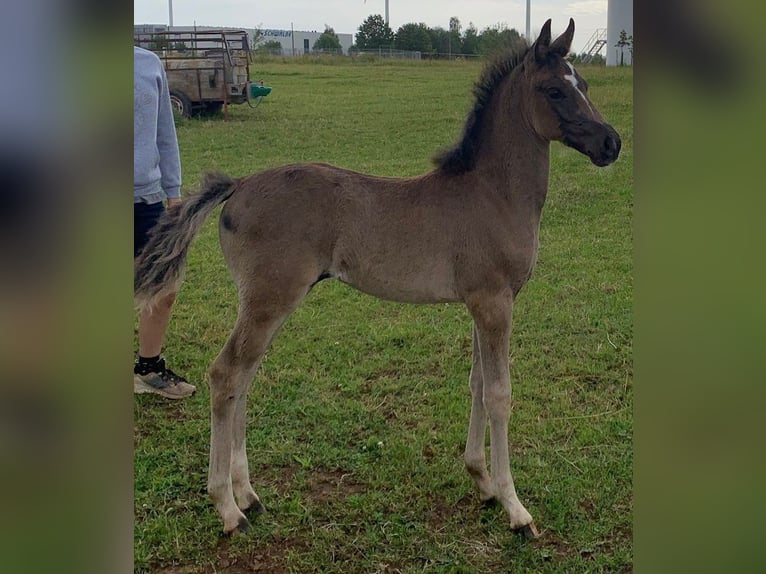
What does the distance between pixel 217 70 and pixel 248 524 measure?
2636 millimetres

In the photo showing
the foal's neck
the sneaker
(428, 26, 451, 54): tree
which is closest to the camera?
the foal's neck

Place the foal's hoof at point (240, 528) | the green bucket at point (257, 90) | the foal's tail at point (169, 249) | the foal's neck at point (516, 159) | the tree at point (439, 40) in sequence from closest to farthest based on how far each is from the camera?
1. the foal's tail at point (169, 249)
2. the foal's neck at point (516, 159)
3. the foal's hoof at point (240, 528)
4. the tree at point (439, 40)
5. the green bucket at point (257, 90)

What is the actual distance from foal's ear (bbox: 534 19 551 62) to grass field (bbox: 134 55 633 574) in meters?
0.37

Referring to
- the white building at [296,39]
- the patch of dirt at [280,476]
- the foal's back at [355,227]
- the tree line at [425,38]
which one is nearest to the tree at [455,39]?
the tree line at [425,38]

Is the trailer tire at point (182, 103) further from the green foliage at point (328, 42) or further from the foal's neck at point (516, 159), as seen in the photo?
the foal's neck at point (516, 159)

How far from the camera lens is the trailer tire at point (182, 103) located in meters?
4.42

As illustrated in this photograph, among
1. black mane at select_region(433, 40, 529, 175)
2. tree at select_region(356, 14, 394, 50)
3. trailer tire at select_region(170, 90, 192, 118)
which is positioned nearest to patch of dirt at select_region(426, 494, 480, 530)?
black mane at select_region(433, 40, 529, 175)

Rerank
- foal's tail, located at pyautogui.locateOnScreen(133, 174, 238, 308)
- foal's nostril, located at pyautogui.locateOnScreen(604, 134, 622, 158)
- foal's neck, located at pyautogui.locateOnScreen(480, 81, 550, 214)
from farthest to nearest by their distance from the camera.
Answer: foal's neck, located at pyautogui.locateOnScreen(480, 81, 550, 214), foal's tail, located at pyautogui.locateOnScreen(133, 174, 238, 308), foal's nostril, located at pyautogui.locateOnScreen(604, 134, 622, 158)

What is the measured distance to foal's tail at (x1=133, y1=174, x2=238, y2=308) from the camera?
257 cm

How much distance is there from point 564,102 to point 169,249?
149 cm

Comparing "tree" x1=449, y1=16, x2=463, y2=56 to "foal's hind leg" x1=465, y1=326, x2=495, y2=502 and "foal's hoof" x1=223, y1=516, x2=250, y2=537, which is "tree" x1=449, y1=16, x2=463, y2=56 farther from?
"foal's hoof" x1=223, y1=516, x2=250, y2=537

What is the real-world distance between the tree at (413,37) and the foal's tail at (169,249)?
109 cm
